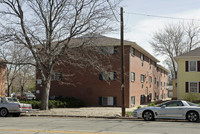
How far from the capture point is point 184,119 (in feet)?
51.0

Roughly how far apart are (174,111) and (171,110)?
6.8 inches

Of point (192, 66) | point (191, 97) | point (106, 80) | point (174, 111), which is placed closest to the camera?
point (174, 111)

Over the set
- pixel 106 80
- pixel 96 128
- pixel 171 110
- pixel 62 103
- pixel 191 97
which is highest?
pixel 106 80

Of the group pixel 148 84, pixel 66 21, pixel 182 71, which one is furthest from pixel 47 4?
pixel 148 84

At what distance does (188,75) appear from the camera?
1160 inches

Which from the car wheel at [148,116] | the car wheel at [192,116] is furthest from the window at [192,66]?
the car wheel at [148,116]

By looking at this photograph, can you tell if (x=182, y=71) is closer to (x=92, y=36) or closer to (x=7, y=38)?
(x=92, y=36)

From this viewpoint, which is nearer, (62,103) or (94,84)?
(62,103)

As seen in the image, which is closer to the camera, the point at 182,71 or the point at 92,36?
Answer: the point at 92,36

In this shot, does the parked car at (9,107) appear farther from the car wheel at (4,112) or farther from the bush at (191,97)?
the bush at (191,97)

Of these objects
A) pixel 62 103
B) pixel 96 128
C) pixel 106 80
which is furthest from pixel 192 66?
pixel 96 128

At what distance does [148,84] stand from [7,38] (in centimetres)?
2522

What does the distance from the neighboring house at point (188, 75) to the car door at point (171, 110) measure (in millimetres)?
13977

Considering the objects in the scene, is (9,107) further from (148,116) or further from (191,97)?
(191,97)
